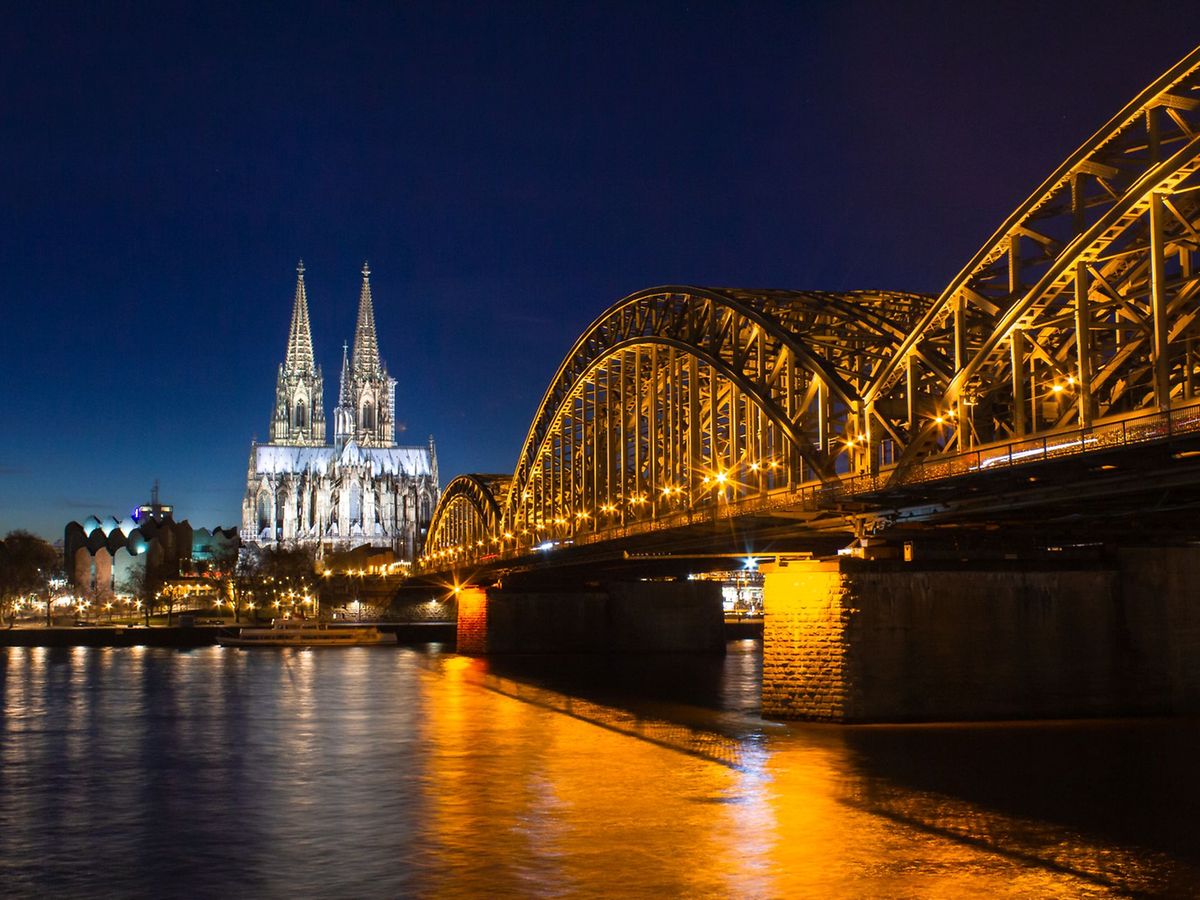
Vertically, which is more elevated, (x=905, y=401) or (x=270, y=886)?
(x=905, y=401)

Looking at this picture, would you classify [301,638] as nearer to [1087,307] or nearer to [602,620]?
[602,620]

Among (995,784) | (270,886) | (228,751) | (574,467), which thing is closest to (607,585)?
(574,467)

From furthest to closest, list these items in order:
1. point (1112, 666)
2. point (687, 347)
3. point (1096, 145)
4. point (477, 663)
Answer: point (477, 663) → point (687, 347) → point (1112, 666) → point (1096, 145)

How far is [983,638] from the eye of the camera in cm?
4878

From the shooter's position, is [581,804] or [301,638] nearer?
[581,804]

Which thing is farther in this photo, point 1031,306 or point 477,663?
point 477,663

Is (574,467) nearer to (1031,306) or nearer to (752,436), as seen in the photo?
(752,436)

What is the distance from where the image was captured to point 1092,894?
2436 centimetres

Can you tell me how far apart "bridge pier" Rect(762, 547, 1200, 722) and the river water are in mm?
1534

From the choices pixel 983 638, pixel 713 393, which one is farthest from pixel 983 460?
pixel 713 393

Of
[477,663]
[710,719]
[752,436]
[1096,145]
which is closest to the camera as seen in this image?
[1096,145]

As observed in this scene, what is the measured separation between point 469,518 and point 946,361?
111m

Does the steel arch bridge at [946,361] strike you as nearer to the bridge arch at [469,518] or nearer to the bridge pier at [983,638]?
the bridge pier at [983,638]

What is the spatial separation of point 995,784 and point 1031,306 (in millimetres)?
15044
